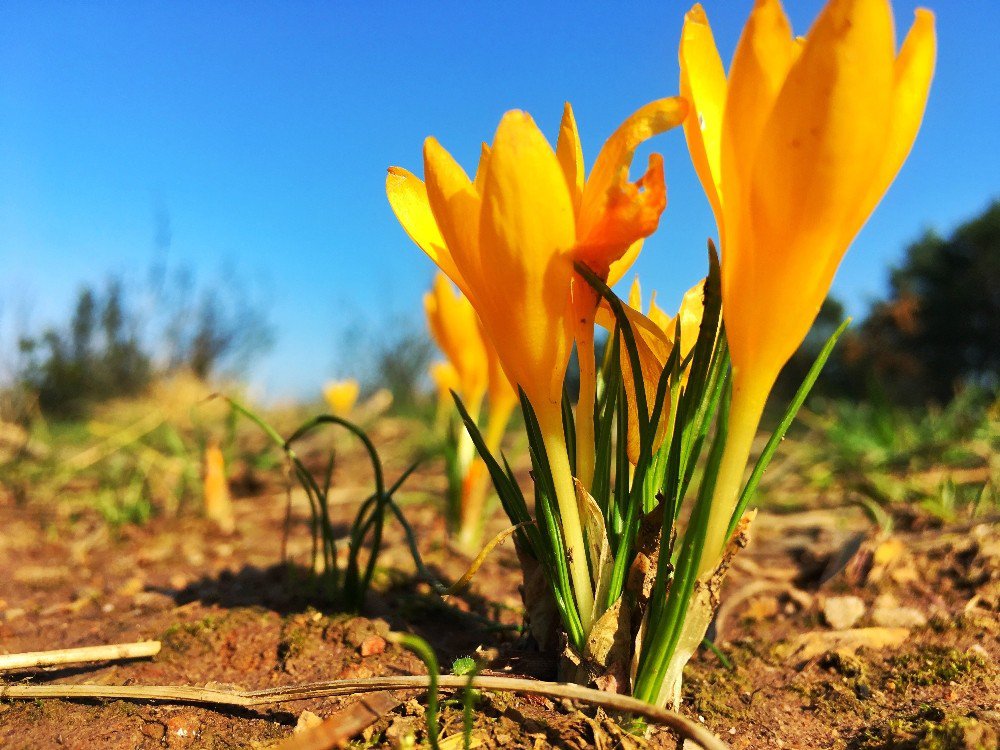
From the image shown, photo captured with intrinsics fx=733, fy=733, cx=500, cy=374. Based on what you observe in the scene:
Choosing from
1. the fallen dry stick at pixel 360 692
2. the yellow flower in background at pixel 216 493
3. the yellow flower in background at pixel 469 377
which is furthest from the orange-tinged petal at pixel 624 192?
the yellow flower in background at pixel 216 493

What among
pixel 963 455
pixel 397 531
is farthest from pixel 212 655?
pixel 963 455

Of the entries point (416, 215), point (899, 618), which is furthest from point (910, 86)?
point (899, 618)

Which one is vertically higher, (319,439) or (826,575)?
(319,439)

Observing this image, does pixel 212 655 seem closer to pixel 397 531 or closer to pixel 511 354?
pixel 511 354

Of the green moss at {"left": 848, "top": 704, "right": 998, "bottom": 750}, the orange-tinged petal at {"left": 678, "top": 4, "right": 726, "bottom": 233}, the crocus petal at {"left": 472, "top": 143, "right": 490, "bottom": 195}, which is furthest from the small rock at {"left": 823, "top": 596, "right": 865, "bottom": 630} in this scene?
the crocus petal at {"left": 472, "top": 143, "right": 490, "bottom": 195}

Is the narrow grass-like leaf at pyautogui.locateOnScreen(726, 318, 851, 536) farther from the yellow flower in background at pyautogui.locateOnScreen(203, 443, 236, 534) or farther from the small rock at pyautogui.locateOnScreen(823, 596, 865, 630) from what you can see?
the yellow flower in background at pyautogui.locateOnScreen(203, 443, 236, 534)
